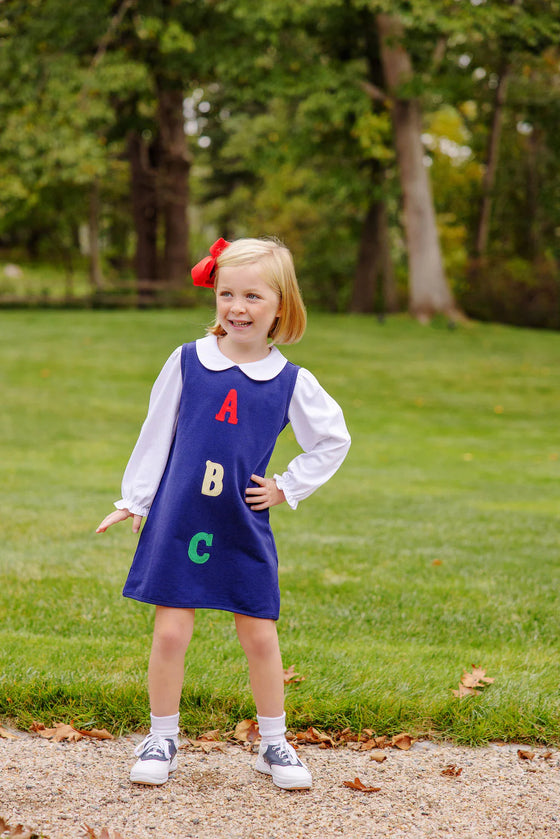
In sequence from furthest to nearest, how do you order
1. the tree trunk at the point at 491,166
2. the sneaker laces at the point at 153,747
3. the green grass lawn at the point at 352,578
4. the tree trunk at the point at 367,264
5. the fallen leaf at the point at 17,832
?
1. the tree trunk at the point at 491,166
2. the tree trunk at the point at 367,264
3. the green grass lawn at the point at 352,578
4. the sneaker laces at the point at 153,747
5. the fallen leaf at the point at 17,832

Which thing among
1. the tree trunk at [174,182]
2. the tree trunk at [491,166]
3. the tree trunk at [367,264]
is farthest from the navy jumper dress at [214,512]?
the tree trunk at [491,166]

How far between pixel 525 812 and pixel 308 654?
130cm

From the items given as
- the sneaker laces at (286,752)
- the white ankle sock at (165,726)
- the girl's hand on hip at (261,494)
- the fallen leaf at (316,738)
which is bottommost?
the fallen leaf at (316,738)

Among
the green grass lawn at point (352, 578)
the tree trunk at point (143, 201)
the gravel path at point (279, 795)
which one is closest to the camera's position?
the gravel path at point (279, 795)

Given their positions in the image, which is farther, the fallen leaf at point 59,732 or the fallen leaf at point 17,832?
the fallen leaf at point 59,732

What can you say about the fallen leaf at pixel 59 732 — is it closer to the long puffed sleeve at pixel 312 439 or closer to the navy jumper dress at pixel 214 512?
the navy jumper dress at pixel 214 512

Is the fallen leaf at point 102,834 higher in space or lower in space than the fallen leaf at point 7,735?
higher

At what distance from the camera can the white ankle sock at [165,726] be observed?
9.37 ft

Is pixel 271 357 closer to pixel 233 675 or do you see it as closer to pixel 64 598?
pixel 233 675

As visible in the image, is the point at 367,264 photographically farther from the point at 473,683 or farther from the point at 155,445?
the point at 155,445

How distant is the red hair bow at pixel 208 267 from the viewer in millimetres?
2838

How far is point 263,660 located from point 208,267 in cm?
127

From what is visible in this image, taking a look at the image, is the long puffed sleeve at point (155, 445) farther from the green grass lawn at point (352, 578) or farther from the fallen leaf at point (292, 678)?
the fallen leaf at point (292, 678)

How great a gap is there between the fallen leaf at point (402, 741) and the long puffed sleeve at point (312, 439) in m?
0.98
